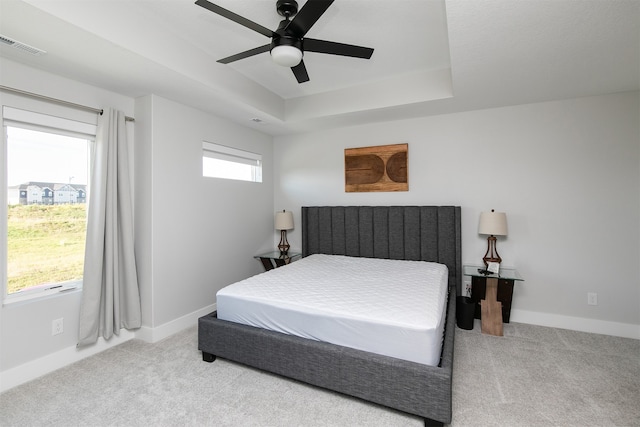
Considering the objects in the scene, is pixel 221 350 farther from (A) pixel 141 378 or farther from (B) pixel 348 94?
(B) pixel 348 94

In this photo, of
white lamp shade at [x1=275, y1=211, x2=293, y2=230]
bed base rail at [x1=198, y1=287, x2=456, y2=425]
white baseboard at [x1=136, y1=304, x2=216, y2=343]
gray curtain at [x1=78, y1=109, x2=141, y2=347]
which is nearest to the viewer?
bed base rail at [x1=198, y1=287, x2=456, y2=425]

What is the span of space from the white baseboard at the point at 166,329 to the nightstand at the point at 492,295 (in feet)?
9.92

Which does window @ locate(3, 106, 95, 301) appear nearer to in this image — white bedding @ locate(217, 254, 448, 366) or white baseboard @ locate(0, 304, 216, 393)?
white baseboard @ locate(0, 304, 216, 393)

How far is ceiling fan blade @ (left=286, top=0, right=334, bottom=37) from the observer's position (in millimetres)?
1543

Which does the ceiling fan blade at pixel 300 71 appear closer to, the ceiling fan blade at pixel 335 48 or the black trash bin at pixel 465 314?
the ceiling fan blade at pixel 335 48

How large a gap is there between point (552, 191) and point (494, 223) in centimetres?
74

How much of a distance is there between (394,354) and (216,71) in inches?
112

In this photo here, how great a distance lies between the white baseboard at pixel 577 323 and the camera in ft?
9.48

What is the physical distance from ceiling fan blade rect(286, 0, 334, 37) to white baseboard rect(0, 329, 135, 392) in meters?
3.01

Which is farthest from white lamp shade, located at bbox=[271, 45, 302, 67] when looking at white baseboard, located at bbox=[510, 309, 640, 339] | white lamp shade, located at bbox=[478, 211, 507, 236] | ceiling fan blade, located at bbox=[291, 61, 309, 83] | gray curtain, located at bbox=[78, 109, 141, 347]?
white baseboard, located at bbox=[510, 309, 640, 339]

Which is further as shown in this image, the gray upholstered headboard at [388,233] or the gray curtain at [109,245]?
the gray upholstered headboard at [388,233]

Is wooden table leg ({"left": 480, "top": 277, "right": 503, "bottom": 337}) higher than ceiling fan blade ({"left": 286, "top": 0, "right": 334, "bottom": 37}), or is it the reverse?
ceiling fan blade ({"left": 286, "top": 0, "right": 334, "bottom": 37})

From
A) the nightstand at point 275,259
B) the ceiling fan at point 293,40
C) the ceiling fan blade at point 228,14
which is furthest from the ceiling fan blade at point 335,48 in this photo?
the nightstand at point 275,259

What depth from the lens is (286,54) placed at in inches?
71.9
